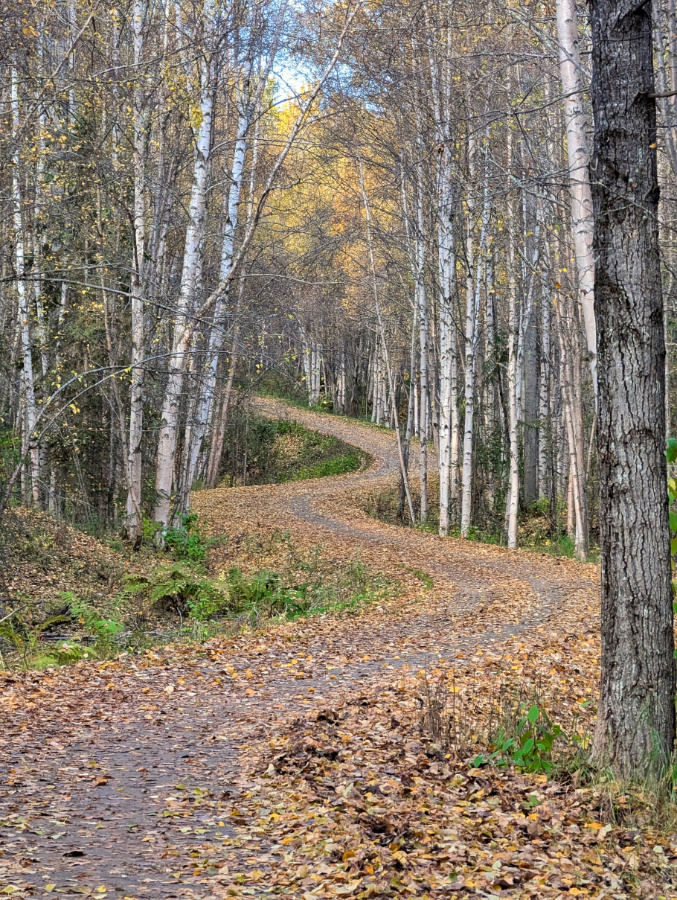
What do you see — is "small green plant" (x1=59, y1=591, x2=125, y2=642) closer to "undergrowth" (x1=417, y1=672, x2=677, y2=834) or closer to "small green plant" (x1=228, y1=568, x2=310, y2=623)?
"small green plant" (x1=228, y1=568, x2=310, y2=623)

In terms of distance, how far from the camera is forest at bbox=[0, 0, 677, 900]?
13.9ft

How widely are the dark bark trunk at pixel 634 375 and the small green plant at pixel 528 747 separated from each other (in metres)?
0.45

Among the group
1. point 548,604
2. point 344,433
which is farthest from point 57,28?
point 344,433

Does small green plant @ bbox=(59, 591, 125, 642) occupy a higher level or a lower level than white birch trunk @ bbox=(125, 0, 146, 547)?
→ lower

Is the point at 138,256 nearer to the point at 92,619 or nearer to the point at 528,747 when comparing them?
the point at 92,619

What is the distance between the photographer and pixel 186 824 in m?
4.34

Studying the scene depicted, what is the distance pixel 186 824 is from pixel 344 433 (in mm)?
32945

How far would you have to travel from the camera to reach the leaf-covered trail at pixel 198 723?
3.83 m

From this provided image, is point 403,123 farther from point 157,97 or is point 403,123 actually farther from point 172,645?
point 172,645

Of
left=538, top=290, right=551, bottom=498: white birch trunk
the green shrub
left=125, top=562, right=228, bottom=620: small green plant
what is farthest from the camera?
left=538, top=290, right=551, bottom=498: white birch trunk

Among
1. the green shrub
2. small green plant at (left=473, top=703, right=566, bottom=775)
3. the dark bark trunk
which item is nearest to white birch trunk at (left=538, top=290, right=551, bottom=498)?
the green shrub

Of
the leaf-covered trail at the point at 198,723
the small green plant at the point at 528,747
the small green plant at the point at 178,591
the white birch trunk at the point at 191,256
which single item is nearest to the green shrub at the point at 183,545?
the white birch trunk at the point at 191,256

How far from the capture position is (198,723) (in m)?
6.40

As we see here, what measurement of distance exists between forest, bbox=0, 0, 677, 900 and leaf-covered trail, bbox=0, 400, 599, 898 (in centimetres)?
3
